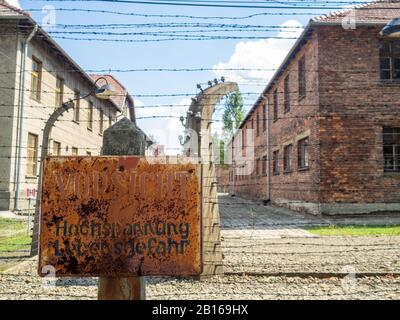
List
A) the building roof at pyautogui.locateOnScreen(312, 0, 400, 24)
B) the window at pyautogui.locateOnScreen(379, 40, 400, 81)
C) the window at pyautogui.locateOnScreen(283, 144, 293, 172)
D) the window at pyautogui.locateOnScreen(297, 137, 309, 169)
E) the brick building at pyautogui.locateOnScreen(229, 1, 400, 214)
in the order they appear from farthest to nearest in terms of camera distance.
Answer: the window at pyautogui.locateOnScreen(283, 144, 293, 172)
the window at pyautogui.locateOnScreen(297, 137, 309, 169)
the window at pyautogui.locateOnScreen(379, 40, 400, 81)
the building roof at pyautogui.locateOnScreen(312, 0, 400, 24)
the brick building at pyautogui.locateOnScreen(229, 1, 400, 214)

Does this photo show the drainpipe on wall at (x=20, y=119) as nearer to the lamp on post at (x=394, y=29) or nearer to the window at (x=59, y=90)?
the window at (x=59, y=90)

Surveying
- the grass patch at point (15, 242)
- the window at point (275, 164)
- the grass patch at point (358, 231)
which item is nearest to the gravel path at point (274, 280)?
the grass patch at point (15, 242)

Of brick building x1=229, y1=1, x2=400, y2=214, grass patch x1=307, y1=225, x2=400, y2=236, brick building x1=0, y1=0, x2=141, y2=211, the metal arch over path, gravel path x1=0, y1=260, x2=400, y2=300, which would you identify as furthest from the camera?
brick building x1=0, y1=0, x2=141, y2=211

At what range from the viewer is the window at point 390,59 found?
39.8 ft

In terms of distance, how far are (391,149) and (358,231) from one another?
491 centimetres

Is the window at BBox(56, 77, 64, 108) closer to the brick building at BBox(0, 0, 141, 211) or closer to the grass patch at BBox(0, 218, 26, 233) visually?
the brick building at BBox(0, 0, 141, 211)

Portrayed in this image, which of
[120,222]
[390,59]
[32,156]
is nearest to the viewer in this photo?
[120,222]

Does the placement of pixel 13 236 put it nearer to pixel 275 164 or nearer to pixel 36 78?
pixel 36 78

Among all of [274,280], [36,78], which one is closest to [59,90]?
[36,78]

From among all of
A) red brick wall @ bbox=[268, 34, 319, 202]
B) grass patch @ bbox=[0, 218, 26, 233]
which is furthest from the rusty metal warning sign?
red brick wall @ bbox=[268, 34, 319, 202]

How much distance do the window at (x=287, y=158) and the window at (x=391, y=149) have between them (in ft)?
13.5

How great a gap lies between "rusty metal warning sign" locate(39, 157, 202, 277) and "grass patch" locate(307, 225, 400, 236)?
670 centimetres

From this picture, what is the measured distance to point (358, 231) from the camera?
322 inches

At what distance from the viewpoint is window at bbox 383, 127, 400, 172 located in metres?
11.7
